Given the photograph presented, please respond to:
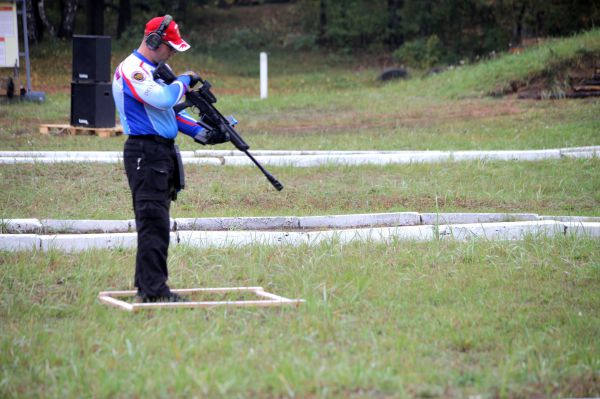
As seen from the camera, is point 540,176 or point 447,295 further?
point 540,176

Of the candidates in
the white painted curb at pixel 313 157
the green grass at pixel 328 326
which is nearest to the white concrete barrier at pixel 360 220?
the green grass at pixel 328 326

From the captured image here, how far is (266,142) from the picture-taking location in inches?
551

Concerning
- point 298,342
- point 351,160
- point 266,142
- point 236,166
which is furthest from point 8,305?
point 266,142

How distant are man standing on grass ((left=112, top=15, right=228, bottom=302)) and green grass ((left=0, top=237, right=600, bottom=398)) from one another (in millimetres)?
365

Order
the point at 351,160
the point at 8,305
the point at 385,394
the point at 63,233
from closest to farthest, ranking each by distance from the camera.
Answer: the point at 385,394
the point at 8,305
the point at 63,233
the point at 351,160

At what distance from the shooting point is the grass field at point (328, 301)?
4.40 m

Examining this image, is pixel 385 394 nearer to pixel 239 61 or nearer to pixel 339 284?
pixel 339 284

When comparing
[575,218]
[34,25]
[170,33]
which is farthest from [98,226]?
[34,25]

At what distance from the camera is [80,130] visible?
14.8 m

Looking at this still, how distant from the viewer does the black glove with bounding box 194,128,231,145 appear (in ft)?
20.5

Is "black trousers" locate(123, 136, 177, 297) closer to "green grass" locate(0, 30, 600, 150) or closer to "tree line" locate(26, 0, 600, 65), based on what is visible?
"green grass" locate(0, 30, 600, 150)

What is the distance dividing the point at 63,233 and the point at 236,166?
12.6ft

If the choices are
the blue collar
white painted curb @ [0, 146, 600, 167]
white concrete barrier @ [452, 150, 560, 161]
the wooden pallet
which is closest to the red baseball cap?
the blue collar

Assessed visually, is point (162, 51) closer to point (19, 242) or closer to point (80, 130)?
point (19, 242)
